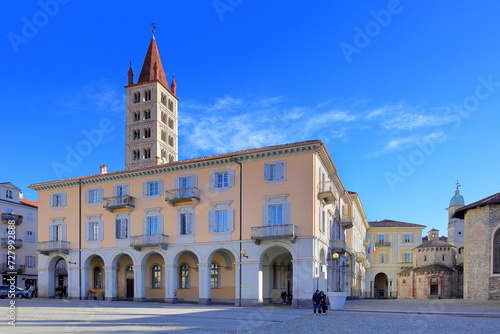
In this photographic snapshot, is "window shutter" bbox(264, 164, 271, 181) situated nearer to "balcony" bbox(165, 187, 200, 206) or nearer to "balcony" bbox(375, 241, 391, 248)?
"balcony" bbox(165, 187, 200, 206)

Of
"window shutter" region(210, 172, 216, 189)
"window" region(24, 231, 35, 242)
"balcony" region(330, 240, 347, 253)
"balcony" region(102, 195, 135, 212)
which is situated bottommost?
"window" region(24, 231, 35, 242)

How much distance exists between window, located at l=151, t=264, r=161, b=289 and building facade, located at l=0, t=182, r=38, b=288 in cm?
2224

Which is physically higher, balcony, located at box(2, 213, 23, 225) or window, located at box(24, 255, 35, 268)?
balcony, located at box(2, 213, 23, 225)

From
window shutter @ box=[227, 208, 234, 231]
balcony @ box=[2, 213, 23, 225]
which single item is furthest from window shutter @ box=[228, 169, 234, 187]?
balcony @ box=[2, 213, 23, 225]

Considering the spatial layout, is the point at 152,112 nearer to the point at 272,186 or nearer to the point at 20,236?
the point at 20,236

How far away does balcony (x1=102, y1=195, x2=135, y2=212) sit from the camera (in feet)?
122

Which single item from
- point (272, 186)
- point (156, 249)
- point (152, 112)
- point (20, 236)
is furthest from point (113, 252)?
point (152, 112)

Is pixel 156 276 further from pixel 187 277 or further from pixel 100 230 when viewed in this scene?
pixel 100 230

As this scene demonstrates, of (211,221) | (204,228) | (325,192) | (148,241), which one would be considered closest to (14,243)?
(148,241)

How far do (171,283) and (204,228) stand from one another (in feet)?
16.6

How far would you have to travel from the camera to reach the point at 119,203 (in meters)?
37.5

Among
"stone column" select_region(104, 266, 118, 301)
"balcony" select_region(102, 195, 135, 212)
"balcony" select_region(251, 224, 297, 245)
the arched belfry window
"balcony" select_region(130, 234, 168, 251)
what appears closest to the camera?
"balcony" select_region(251, 224, 297, 245)

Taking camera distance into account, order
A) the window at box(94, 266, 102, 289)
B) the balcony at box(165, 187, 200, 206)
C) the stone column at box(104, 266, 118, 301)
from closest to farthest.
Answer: the balcony at box(165, 187, 200, 206) < the stone column at box(104, 266, 118, 301) < the window at box(94, 266, 102, 289)

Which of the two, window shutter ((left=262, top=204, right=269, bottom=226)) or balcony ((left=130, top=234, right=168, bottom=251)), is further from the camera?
balcony ((left=130, top=234, right=168, bottom=251))
